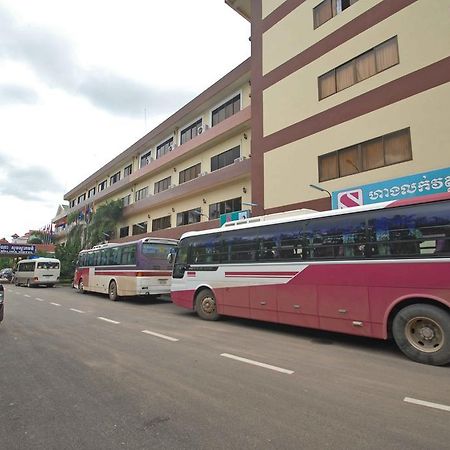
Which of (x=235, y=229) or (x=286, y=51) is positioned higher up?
(x=286, y=51)

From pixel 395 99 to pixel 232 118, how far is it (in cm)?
1116

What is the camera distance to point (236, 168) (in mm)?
21875

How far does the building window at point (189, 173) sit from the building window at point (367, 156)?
1326 cm

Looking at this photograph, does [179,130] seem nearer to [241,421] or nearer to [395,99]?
[395,99]

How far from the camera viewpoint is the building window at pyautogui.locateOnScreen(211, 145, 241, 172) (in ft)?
76.7

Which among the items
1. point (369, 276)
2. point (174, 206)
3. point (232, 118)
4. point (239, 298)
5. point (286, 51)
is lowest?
point (239, 298)

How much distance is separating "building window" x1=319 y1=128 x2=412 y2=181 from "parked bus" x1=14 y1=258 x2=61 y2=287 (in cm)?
2637

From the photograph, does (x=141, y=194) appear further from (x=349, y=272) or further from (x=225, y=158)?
(x=349, y=272)

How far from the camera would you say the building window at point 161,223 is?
30.6m

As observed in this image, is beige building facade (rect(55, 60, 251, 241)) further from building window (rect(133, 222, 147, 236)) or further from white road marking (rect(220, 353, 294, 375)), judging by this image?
white road marking (rect(220, 353, 294, 375))

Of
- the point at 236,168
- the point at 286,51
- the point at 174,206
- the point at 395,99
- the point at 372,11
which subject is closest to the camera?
the point at 395,99

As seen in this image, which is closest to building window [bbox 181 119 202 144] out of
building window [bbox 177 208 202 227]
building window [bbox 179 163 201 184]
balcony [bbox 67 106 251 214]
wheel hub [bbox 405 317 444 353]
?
balcony [bbox 67 106 251 214]

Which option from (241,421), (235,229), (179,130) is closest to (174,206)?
(179,130)

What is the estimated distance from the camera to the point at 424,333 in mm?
6480
